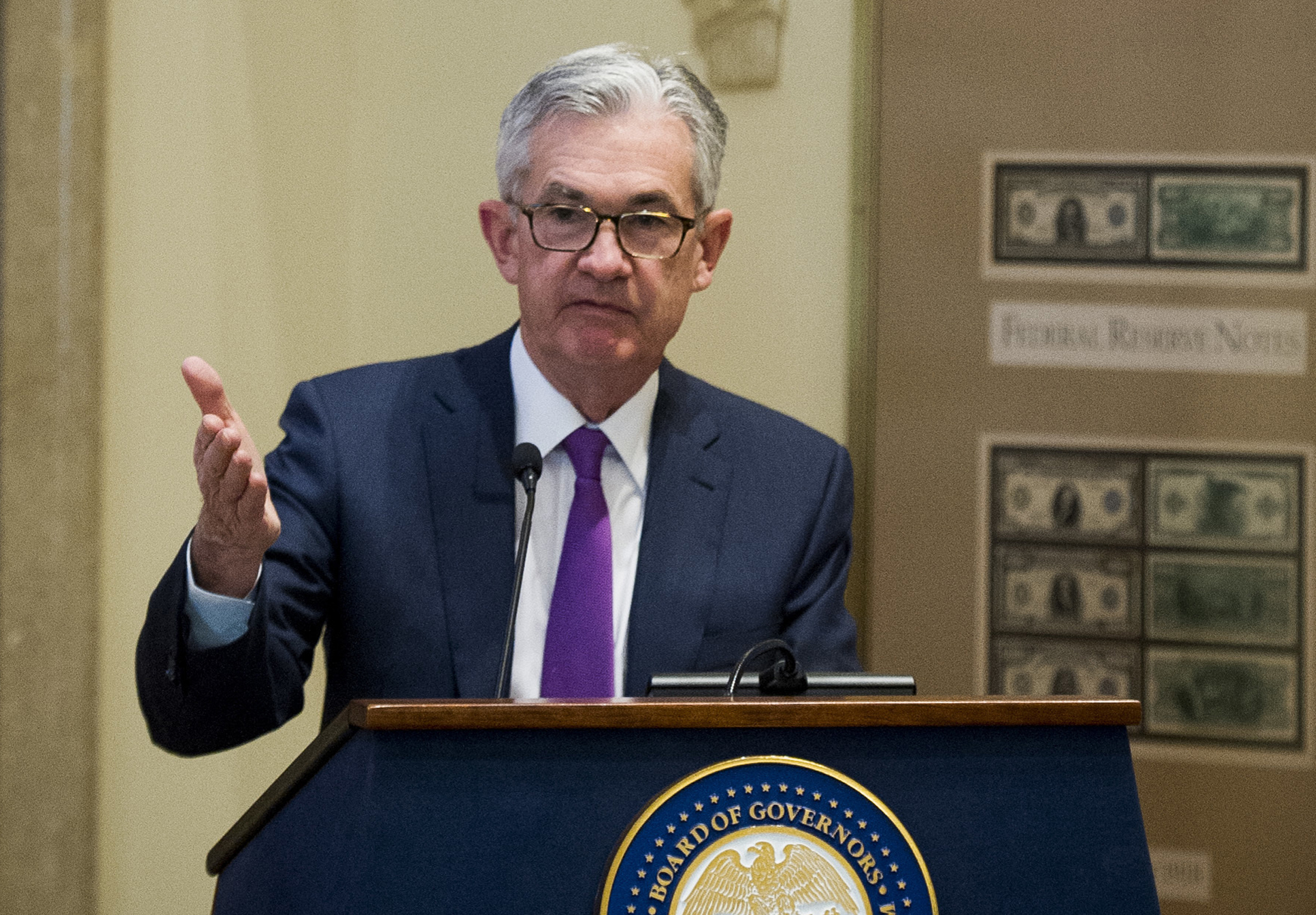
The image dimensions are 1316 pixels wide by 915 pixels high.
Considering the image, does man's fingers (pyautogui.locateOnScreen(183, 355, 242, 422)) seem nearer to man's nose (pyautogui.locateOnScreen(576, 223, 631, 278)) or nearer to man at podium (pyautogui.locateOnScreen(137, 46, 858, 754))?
man at podium (pyautogui.locateOnScreen(137, 46, 858, 754))

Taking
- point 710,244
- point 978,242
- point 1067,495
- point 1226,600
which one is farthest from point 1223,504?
point 710,244

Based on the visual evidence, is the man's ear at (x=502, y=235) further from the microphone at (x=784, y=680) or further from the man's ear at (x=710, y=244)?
the microphone at (x=784, y=680)

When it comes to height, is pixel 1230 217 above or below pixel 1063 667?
above

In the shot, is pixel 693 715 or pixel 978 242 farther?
pixel 978 242

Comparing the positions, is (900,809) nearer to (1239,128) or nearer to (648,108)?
(648,108)

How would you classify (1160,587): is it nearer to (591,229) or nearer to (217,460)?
(591,229)

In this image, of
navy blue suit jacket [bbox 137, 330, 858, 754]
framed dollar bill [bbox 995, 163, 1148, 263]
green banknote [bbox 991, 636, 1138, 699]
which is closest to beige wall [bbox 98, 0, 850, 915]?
framed dollar bill [bbox 995, 163, 1148, 263]

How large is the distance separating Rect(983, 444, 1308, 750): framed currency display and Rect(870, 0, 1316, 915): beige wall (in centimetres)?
7

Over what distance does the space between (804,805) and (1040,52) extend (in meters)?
2.18

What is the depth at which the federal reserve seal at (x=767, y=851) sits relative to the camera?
88 centimetres

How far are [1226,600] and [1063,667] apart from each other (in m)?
0.37

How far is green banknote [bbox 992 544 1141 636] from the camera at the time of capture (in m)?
Answer: 2.62

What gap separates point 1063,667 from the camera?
103 inches

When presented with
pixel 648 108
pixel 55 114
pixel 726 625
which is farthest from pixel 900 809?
pixel 55 114
